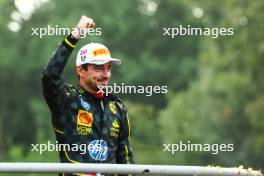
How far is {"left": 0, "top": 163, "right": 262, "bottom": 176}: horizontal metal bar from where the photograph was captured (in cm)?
620

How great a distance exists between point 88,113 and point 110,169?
1161 mm

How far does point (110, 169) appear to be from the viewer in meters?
6.36

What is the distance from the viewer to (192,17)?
2431 inches

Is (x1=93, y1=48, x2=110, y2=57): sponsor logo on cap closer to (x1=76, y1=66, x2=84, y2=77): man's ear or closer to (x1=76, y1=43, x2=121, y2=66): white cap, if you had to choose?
(x1=76, y1=43, x2=121, y2=66): white cap

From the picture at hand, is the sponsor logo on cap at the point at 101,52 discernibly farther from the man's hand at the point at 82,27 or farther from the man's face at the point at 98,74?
the man's hand at the point at 82,27

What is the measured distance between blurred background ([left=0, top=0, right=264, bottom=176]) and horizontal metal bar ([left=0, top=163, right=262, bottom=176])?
31007 mm

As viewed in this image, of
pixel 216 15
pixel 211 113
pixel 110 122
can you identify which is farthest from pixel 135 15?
pixel 110 122

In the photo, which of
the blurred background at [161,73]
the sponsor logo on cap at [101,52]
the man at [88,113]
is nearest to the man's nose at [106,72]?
the man at [88,113]

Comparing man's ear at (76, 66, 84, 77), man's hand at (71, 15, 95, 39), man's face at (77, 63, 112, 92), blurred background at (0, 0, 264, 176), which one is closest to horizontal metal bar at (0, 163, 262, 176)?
man's hand at (71, 15, 95, 39)

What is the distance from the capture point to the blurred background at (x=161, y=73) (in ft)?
131

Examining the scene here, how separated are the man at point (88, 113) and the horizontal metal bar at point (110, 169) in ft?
3.08

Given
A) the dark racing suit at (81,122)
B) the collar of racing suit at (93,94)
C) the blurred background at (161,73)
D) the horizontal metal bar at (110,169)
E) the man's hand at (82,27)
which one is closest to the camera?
the horizontal metal bar at (110,169)

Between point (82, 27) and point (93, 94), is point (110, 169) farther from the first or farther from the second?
point (93, 94)

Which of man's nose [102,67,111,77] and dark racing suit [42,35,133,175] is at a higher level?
man's nose [102,67,111,77]
